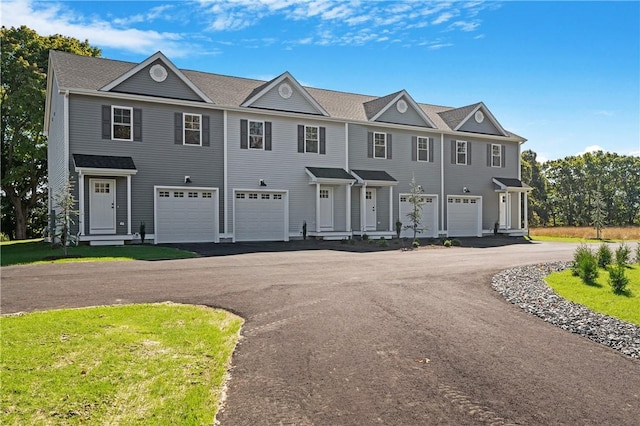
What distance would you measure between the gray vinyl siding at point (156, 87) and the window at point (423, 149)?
40.5 ft

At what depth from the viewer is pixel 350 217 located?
24516 mm

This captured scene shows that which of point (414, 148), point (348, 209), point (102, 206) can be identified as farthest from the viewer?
point (414, 148)

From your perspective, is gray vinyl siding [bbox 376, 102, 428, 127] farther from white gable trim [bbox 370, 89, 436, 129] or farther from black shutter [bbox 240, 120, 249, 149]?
black shutter [bbox 240, 120, 249, 149]

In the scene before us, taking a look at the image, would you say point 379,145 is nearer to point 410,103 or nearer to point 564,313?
point 410,103

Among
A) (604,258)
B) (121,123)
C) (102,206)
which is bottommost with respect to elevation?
(604,258)

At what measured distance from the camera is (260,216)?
22.6 metres

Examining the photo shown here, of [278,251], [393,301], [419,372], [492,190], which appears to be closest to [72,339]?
[419,372]

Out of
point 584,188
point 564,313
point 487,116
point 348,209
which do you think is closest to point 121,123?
point 348,209

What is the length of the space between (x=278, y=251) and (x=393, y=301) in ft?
32.1

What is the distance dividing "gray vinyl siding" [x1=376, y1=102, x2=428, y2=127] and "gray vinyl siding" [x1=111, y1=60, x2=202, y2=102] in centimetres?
995

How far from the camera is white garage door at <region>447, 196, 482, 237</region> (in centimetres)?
2808

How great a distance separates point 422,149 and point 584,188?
3795cm

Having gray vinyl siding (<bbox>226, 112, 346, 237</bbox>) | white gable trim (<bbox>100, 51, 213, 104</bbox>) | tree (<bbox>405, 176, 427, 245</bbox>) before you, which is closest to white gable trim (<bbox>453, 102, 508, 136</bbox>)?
tree (<bbox>405, 176, 427, 245</bbox>)

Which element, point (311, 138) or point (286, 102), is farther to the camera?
point (311, 138)
